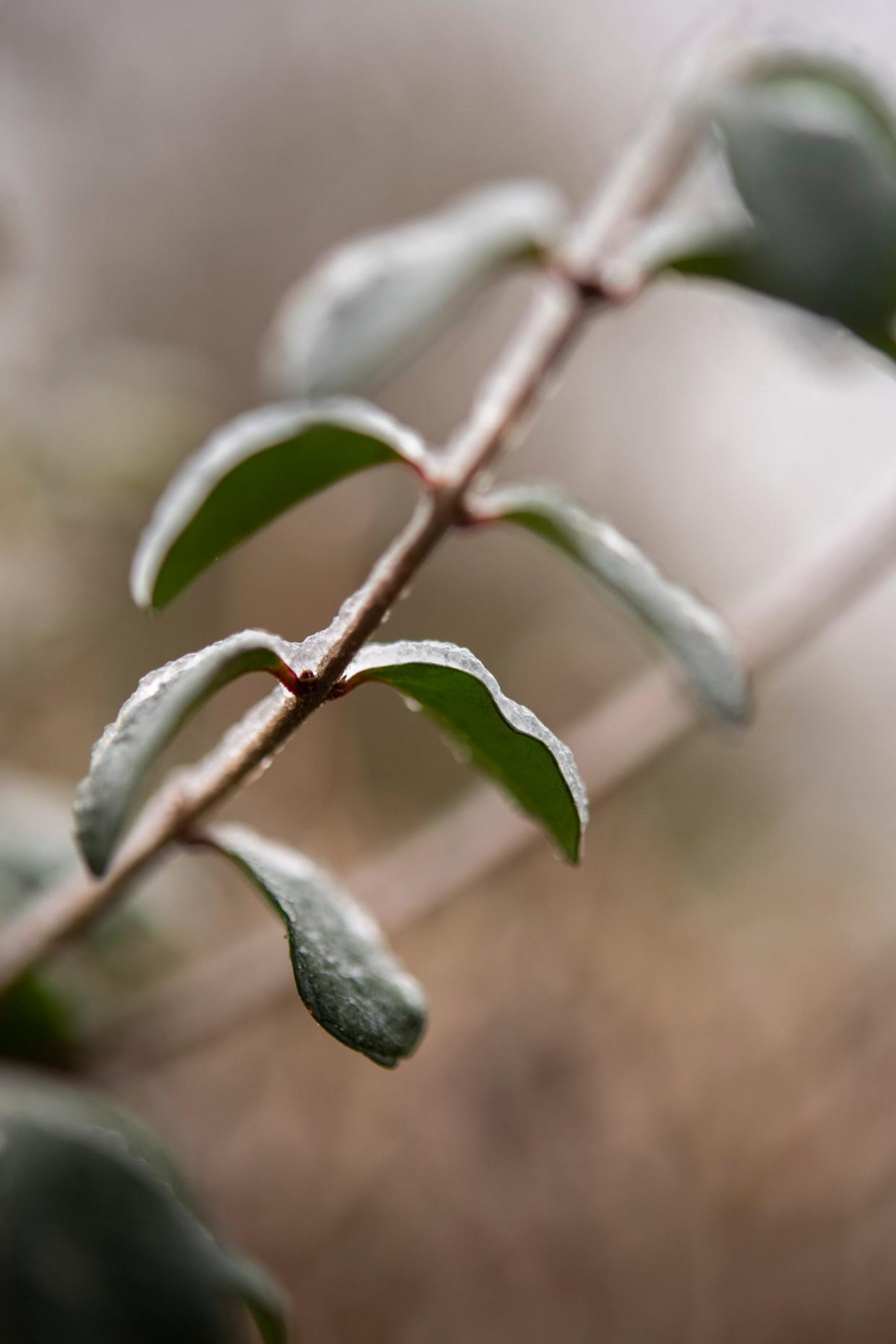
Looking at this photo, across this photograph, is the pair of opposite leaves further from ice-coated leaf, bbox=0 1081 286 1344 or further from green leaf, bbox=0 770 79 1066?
green leaf, bbox=0 770 79 1066

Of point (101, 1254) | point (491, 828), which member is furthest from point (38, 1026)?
point (491, 828)

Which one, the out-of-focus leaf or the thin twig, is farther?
the out-of-focus leaf

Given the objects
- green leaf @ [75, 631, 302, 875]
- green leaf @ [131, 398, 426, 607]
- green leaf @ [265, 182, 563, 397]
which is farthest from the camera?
green leaf @ [265, 182, 563, 397]

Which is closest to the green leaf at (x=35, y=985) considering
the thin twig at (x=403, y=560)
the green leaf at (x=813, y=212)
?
the thin twig at (x=403, y=560)

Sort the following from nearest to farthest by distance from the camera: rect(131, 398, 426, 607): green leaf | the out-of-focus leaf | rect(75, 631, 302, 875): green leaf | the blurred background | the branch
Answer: rect(75, 631, 302, 875): green leaf < rect(131, 398, 426, 607): green leaf < the out-of-focus leaf < the branch < the blurred background

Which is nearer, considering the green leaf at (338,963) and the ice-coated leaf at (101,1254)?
the green leaf at (338,963)

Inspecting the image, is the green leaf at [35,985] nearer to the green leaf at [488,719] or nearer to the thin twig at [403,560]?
the thin twig at [403,560]

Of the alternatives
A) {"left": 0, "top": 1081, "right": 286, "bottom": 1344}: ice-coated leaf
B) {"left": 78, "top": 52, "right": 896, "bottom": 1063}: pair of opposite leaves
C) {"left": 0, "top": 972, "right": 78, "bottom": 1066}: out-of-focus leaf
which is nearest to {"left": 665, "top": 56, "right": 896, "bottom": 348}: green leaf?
{"left": 78, "top": 52, "right": 896, "bottom": 1063}: pair of opposite leaves

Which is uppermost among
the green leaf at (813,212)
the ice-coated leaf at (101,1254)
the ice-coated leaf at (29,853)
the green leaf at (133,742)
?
the green leaf at (813,212)
